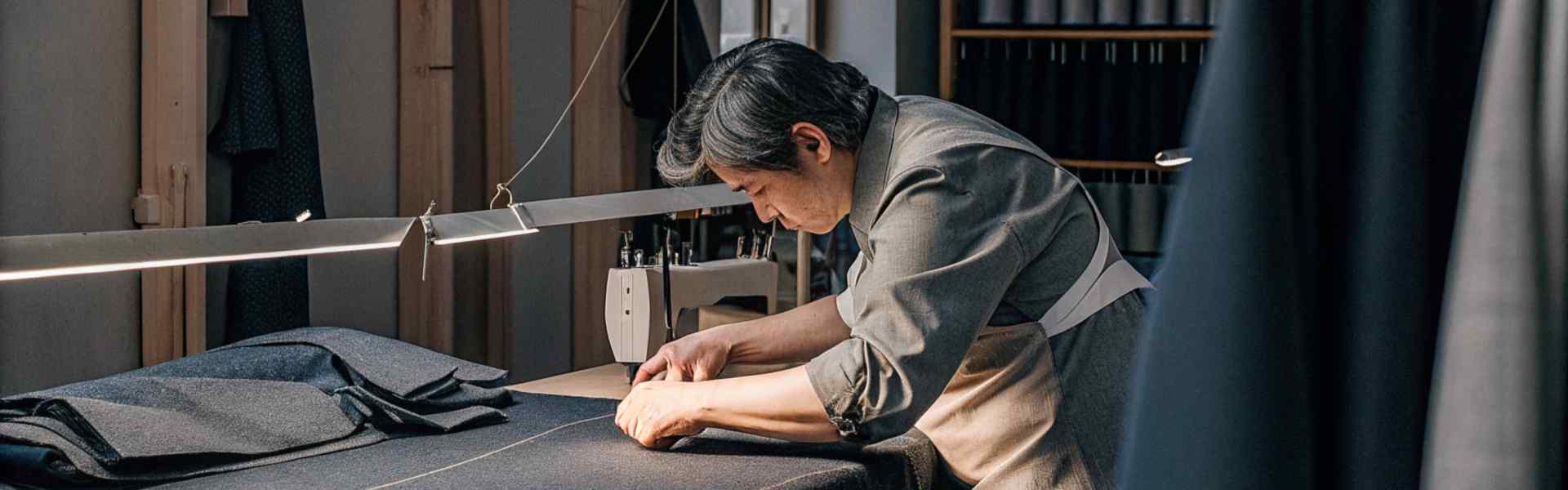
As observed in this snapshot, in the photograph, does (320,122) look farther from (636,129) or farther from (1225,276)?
(1225,276)

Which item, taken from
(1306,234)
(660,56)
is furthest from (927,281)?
(660,56)

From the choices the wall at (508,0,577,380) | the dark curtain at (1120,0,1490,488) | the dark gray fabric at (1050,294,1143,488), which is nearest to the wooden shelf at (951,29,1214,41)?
the wall at (508,0,577,380)

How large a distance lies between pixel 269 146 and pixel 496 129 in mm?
740

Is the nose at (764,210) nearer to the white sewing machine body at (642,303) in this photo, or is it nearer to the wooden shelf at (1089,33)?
the white sewing machine body at (642,303)

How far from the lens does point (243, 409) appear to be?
183 cm

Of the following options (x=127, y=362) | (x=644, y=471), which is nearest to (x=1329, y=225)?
(x=644, y=471)

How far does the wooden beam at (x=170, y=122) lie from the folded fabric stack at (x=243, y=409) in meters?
0.48

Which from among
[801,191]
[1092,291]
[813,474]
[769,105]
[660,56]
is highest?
[660,56]

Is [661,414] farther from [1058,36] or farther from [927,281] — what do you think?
[1058,36]

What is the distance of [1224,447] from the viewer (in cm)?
34

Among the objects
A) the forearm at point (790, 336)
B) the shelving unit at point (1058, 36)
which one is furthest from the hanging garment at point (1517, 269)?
the shelving unit at point (1058, 36)

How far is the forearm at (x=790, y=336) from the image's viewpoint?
209cm

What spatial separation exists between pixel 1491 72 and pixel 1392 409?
87 millimetres

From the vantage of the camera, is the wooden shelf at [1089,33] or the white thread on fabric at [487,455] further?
the wooden shelf at [1089,33]
